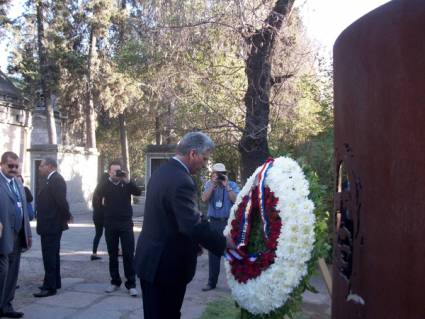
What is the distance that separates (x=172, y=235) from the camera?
144 inches

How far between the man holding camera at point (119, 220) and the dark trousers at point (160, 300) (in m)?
3.19

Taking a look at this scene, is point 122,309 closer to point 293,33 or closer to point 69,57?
point 293,33

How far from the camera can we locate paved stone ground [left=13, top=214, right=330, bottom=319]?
6145mm

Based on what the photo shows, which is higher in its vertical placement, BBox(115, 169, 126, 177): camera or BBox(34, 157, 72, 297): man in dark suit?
BBox(115, 169, 126, 177): camera

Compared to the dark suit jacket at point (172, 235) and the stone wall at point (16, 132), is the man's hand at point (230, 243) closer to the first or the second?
the dark suit jacket at point (172, 235)

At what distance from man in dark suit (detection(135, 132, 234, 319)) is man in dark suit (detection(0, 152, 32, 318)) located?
239cm

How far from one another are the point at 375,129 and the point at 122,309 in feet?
14.6

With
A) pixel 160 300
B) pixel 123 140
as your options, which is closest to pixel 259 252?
pixel 160 300

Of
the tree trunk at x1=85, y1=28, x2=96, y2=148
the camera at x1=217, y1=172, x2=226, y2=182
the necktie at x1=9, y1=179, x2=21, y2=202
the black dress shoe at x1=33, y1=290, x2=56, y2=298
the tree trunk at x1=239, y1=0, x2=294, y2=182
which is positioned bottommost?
the black dress shoe at x1=33, y1=290, x2=56, y2=298

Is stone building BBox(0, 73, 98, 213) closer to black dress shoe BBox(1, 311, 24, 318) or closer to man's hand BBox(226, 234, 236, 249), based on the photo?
black dress shoe BBox(1, 311, 24, 318)

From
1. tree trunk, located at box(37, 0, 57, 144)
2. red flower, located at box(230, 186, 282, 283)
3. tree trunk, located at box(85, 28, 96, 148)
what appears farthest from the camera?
tree trunk, located at box(85, 28, 96, 148)

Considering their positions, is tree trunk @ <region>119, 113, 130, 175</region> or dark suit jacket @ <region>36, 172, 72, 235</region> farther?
tree trunk @ <region>119, 113, 130, 175</region>

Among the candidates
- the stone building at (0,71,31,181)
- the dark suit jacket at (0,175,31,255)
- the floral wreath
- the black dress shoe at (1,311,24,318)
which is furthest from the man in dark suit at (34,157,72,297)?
the stone building at (0,71,31,181)

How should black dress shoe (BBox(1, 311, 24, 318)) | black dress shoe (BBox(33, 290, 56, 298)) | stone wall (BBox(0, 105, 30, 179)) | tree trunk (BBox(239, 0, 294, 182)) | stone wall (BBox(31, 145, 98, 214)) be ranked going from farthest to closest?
stone wall (BBox(31, 145, 98, 214))
stone wall (BBox(0, 105, 30, 179))
tree trunk (BBox(239, 0, 294, 182))
black dress shoe (BBox(33, 290, 56, 298))
black dress shoe (BBox(1, 311, 24, 318))
